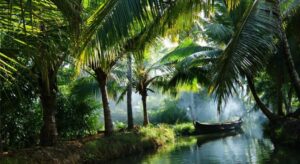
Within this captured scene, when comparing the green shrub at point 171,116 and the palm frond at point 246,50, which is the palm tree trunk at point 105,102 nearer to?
the palm frond at point 246,50

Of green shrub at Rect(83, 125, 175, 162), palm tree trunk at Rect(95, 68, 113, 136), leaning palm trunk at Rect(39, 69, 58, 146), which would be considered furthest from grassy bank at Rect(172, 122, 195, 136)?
leaning palm trunk at Rect(39, 69, 58, 146)

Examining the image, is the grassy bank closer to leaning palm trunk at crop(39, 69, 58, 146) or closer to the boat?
the boat

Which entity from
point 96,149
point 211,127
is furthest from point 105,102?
point 211,127

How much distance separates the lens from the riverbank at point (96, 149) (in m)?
10.5

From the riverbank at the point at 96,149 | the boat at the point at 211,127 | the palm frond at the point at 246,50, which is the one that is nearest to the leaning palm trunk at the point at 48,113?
the riverbank at the point at 96,149

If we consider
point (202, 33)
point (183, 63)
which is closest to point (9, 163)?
point (183, 63)

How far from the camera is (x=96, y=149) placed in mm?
13555

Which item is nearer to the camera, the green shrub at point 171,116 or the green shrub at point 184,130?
the green shrub at point 184,130

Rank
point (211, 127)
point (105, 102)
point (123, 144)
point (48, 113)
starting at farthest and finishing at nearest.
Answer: point (211, 127) → point (105, 102) → point (123, 144) → point (48, 113)

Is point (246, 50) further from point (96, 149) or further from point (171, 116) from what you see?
point (171, 116)

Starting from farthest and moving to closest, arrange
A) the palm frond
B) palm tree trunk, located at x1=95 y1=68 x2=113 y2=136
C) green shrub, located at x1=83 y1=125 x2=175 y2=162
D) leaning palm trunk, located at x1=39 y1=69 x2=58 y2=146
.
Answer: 1. palm tree trunk, located at x1=95 y1=68 x2=113 y2=136
2. green shrub, located at x1=83 y1=125 x2=175 y2=162
3. leaning palm trunk, located at x1=39 y1=69 x2=58 y2=146
4. the palm frond

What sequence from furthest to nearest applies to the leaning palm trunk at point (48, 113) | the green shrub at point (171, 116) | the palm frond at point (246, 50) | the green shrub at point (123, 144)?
the green shrub at point (171, 116) → the green shrub at point (123, 144) → the leaning palm trunk at point (48, 113) → the palm frond at point (246, 50)

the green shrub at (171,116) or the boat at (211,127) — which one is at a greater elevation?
the green shrub at (171,116)

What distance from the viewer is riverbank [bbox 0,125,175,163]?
1047 cm
